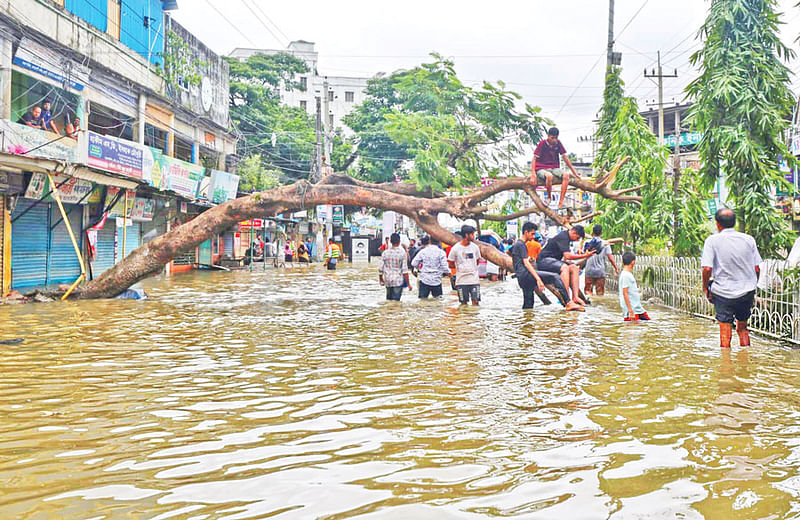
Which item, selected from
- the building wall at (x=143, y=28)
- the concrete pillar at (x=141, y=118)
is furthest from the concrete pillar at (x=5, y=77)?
the concrete pillar at (x=141, y=118)

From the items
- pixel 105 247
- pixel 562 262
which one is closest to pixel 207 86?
pixel 105 247

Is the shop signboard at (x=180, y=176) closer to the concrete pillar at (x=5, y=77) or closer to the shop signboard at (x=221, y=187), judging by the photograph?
the shop signboard at (x=221, y=187)

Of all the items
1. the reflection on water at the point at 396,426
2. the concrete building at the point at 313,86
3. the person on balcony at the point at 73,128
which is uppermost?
the concrete building at the point at 313,86

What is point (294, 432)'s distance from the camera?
4.80m

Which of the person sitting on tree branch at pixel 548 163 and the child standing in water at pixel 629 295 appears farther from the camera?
the person sitting on tree branch at pixel 548 163

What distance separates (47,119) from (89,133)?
1.04 m

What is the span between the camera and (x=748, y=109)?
12.4 m

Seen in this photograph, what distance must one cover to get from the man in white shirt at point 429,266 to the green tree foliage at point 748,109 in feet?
19.8

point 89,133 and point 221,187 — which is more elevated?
point 89,133

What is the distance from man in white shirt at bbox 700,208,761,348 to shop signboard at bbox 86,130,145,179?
1499 centimetres

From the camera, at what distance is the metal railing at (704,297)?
9141 millimetres

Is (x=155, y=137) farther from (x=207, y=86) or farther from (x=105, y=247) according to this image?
(x=105, y=247)

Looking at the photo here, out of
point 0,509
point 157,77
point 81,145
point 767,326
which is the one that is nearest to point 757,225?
point 767,326

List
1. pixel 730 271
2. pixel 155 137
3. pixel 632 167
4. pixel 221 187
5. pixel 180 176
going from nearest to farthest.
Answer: pixel 730 271
pixel 632 167
pixel 180 176
pixel 155 137
pixel 221 187
